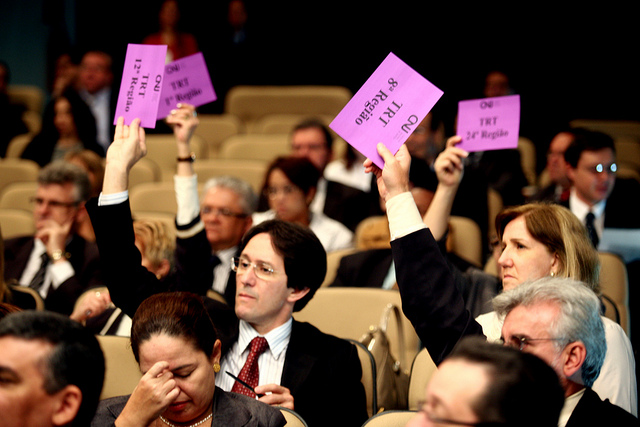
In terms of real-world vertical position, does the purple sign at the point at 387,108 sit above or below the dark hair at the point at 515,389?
above

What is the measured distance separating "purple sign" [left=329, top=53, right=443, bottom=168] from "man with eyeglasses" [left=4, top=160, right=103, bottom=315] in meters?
1.80

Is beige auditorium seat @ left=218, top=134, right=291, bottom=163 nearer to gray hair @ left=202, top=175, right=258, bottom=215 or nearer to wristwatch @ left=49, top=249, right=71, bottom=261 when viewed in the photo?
gray hair @ left=202, top=175, right=258, bottom=215

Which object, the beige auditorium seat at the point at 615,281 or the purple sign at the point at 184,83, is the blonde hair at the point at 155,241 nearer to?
the purple sign at the point at 184,83

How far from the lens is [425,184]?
3.73 metres

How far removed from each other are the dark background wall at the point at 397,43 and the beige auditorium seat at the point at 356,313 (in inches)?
189

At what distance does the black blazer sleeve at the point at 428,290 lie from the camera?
1890 mm

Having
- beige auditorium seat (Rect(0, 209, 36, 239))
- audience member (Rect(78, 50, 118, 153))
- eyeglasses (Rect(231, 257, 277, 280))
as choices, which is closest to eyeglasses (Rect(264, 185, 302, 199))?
beige auditorium seat (Rect(0, 209, 36, 239))

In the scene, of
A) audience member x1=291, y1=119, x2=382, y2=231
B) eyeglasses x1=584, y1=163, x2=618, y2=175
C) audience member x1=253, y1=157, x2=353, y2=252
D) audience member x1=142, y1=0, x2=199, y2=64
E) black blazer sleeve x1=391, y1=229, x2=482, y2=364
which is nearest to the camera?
black blazer sleeve x1=391, y1=229, x2=482, y2=364

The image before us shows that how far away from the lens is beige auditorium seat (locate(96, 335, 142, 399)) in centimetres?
244

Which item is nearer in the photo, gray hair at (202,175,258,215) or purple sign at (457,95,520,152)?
purple sign at (457,95,520,152)

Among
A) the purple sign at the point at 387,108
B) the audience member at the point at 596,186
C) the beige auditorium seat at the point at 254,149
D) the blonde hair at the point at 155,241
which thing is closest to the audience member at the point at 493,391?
the purple sign at the point at 387,108

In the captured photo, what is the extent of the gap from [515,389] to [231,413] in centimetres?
85

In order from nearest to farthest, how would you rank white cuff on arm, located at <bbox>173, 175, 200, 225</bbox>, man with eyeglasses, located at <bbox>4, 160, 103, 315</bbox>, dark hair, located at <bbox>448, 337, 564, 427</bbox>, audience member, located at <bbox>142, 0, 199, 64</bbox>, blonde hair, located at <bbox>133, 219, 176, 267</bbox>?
dark hair, located at <bbox>448, 337, 564, 427</bbox>, white cuff on arm, located at <bbox>173, 175, 200, 225</bbox>, blonde hair, located at <bbox>133, 219, 176, 267</bbox>, man with eyeglasses, located at <bbox>4, 160, 103, 315</bbox>, audience member, located at <bbox>142, 0, 199, 64</bbox>

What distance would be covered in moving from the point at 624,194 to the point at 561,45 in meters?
4.37
